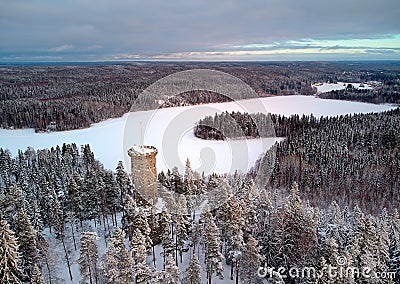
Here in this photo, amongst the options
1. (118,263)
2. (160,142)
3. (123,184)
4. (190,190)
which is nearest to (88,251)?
(118,263)

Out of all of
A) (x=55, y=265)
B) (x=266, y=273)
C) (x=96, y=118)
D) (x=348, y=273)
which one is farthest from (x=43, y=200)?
(x=96, y=118)

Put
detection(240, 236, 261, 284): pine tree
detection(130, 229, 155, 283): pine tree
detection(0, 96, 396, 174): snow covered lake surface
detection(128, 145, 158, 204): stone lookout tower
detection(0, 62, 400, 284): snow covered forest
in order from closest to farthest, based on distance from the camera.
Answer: detection(130, 229, 155, 283): pine tree, detection(0, 62, 400, 284): snow covered forest, detection(240, 236, 261, 284): pine tree, detection(128, 145, 158, 204): stone lookout tower, detection(0, 96, 396, 174): snow covered lake surface

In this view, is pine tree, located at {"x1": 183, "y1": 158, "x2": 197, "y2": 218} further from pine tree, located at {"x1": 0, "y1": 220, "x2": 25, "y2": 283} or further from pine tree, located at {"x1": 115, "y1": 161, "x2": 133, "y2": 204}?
pine tree, located at {"x1": 0, "y1": 220, "x2": 25, "y2": 283}

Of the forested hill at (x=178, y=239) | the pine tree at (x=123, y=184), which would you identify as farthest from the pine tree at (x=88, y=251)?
the pine tree at (x=123, y=184)

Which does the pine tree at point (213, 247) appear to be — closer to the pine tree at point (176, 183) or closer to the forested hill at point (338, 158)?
the pine tree at point (176, 183)

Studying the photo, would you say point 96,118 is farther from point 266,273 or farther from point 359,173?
point 266,273

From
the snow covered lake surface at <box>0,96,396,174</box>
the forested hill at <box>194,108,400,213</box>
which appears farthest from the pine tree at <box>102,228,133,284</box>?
the forested hill at <box>194,108,400,213</box>
